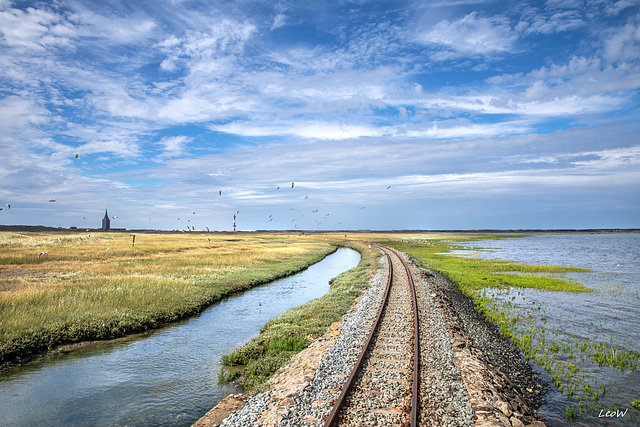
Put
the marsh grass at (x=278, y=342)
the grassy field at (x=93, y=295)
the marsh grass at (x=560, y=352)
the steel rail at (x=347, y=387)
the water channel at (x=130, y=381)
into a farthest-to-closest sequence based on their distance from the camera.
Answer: the grassy field at (x=93, y=295) < the marsh grass at (x=278, y=342) < the marsh grass at (x=560, y=352) < the water channel at (x=130, y=381) < the steel rail at (x=347, y=387)

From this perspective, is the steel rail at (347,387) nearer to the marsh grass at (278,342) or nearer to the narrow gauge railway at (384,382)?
the narrow gauge railway at (384,382)

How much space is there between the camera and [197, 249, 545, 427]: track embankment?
7.82m

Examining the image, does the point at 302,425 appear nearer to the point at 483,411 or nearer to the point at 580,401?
the point at 483,411

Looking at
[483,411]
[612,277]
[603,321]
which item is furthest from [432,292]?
[612,277]

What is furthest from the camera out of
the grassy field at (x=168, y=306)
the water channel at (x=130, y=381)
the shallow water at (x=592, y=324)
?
the grassy field at (x=168, y=306)

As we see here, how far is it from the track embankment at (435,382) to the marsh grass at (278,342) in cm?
60

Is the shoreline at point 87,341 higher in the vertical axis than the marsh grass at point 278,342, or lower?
lower

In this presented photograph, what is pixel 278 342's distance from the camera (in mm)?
13719

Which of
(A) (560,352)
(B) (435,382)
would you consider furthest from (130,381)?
(A) (560,352)

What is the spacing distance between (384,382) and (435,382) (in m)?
1.32

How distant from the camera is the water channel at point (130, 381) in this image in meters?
9.22

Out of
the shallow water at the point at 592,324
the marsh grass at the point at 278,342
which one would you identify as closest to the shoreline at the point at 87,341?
the marsh grass at the point at 278,342

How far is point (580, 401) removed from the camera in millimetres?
10047

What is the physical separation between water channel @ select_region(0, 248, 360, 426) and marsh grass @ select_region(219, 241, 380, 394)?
0.66m
